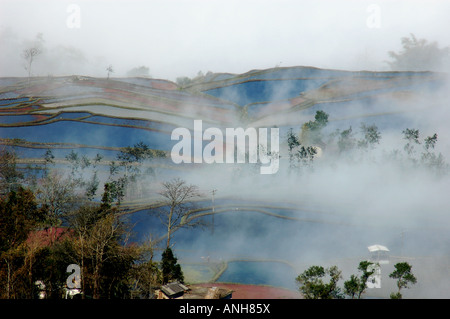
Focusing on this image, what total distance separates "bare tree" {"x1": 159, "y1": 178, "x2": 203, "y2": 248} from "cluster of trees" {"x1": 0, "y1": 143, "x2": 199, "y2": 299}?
0.15ft

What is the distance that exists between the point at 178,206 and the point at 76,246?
666 cm

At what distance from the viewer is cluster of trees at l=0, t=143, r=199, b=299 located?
1227cm

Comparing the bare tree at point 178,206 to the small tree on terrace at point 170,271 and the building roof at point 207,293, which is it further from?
the building roof at point 207,293

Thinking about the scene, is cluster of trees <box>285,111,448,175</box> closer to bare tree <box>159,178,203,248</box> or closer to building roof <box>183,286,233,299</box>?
bare tree <box>159,178,203,248</box>

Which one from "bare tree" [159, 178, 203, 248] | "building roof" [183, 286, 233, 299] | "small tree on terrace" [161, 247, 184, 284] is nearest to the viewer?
"building roof" [183, 286, 233, 299]

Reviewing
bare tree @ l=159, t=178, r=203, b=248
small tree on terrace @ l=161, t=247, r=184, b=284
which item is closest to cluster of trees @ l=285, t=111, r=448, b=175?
bare tree @ l=159, t=178, r=203, b=248

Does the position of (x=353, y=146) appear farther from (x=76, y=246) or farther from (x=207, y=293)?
(x=76, y=246)

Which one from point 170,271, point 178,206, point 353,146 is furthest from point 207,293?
point 353,146

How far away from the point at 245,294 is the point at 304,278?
9.13 feet

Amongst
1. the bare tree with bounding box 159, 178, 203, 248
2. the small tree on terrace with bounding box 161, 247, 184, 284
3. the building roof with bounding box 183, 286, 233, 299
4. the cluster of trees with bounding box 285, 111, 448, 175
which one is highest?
the cluster of trees with bounding box 285, 111, 448, 175

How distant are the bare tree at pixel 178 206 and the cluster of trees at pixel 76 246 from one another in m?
0.05

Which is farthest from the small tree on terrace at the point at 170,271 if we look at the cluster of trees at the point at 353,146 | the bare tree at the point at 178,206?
the cluster of trees at the point at 353,146

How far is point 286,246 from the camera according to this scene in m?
17.2
